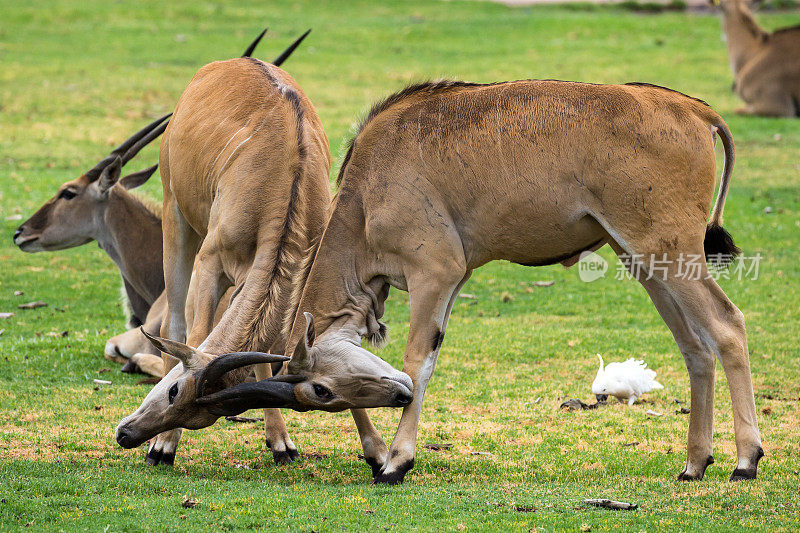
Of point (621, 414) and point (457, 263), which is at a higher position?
point (457, 263)

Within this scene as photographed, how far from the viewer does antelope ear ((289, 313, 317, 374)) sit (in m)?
5.60

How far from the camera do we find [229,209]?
21.4ft

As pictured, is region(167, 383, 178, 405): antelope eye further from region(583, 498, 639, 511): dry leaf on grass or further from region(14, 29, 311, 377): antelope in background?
region(14, 29, 311, 377): antelope in background

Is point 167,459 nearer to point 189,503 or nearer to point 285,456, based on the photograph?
point 285,456

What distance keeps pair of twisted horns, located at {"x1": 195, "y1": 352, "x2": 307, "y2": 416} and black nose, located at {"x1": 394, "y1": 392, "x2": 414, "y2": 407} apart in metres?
0.54

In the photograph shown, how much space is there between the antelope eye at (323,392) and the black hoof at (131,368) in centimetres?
406

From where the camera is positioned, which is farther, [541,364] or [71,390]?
[541,364]

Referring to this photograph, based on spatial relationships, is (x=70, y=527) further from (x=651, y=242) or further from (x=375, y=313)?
(x=651, y=242)

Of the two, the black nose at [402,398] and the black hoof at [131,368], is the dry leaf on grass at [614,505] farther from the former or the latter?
the black hoof at [131,368]

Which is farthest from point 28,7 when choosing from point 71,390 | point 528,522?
point 528,522

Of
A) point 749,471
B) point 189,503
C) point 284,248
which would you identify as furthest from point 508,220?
point 189,503

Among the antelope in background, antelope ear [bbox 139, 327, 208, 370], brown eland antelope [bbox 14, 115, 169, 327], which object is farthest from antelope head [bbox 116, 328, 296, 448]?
brown eland antelope [bbox 14, 115, 169, 327]

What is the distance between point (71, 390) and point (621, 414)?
14.5 feet

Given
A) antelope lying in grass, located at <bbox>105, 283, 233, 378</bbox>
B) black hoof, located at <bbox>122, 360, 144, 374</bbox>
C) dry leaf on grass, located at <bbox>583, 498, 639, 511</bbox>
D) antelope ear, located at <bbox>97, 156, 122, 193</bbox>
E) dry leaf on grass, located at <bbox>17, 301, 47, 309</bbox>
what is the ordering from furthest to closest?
dry leaf on grass, located at <bbox>17, 301, 47, 309</bbox> < antelope ear, located at <bbox>97, 156, 122, 193</bbox> < black hoof, located at <bbox>122, 360, 144, 374</bbox> < antelope lying in grass, located at <bbox>105, 283, 233, 378</bbox> < dry leaf on grass, located at <bbox>583, 498, 639, 511</bbox>
